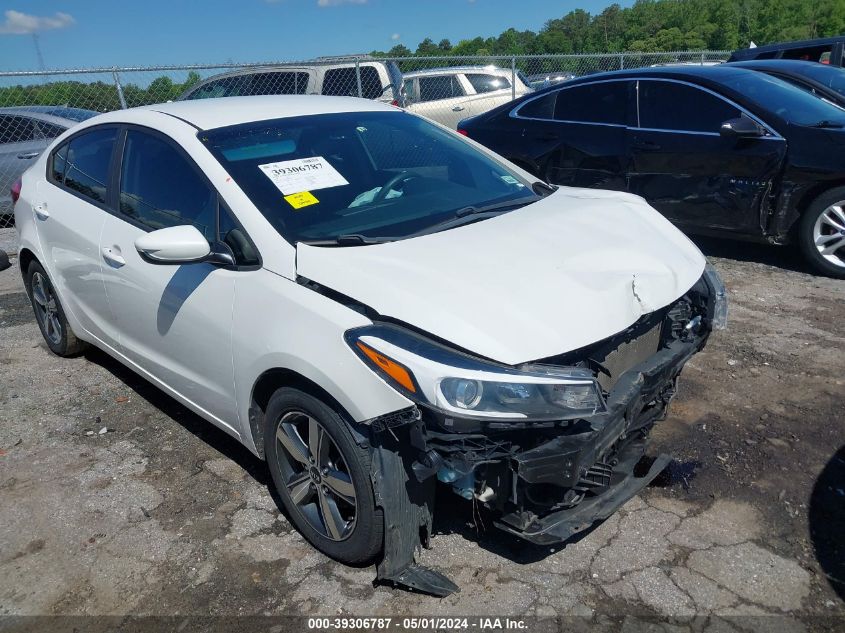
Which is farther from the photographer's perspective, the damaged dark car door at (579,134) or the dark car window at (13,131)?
the dark car window at (13,131)

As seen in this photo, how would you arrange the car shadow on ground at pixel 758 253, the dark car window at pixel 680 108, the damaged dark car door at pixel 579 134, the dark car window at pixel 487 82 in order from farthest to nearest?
the dark car window at pixel 487 82, the damaged dark car door at pixel 579 134, the car shadow on ground at pixel 758 253, the dark car window at pixel 680 108

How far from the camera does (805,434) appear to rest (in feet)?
11.9

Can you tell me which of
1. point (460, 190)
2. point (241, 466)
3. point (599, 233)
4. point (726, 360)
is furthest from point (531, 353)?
point (726, 360)

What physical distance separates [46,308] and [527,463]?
13.3 feet

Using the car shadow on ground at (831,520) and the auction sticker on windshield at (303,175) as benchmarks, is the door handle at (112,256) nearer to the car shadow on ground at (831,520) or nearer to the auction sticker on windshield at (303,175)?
the auction sticker on windshield at (303,175)

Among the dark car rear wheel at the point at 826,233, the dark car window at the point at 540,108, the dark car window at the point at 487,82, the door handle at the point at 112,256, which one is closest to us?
the door handle at the point at 112,256

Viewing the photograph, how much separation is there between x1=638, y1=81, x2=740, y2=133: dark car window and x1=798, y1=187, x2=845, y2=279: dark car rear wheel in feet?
3.39

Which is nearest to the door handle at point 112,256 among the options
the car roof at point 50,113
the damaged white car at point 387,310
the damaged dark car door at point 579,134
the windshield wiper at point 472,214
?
the damaged white car at point 387,310

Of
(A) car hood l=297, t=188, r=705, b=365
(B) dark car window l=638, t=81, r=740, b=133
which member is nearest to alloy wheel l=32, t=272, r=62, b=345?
(A) car hood l=297, t=188, r=705, b=365

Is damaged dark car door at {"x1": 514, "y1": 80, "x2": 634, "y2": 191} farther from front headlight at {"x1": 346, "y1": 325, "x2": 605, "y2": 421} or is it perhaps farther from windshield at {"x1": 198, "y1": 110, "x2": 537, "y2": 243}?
front headlight at {"x1": 346, "y1": 325, "x2": 605, "y2": 421}

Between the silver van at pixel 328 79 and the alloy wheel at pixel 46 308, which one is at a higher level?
the silver van at pixel 328 79

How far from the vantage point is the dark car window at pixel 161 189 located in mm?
3172

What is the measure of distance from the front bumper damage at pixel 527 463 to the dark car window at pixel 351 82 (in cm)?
929

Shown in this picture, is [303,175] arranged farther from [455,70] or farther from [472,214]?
[455,70]
